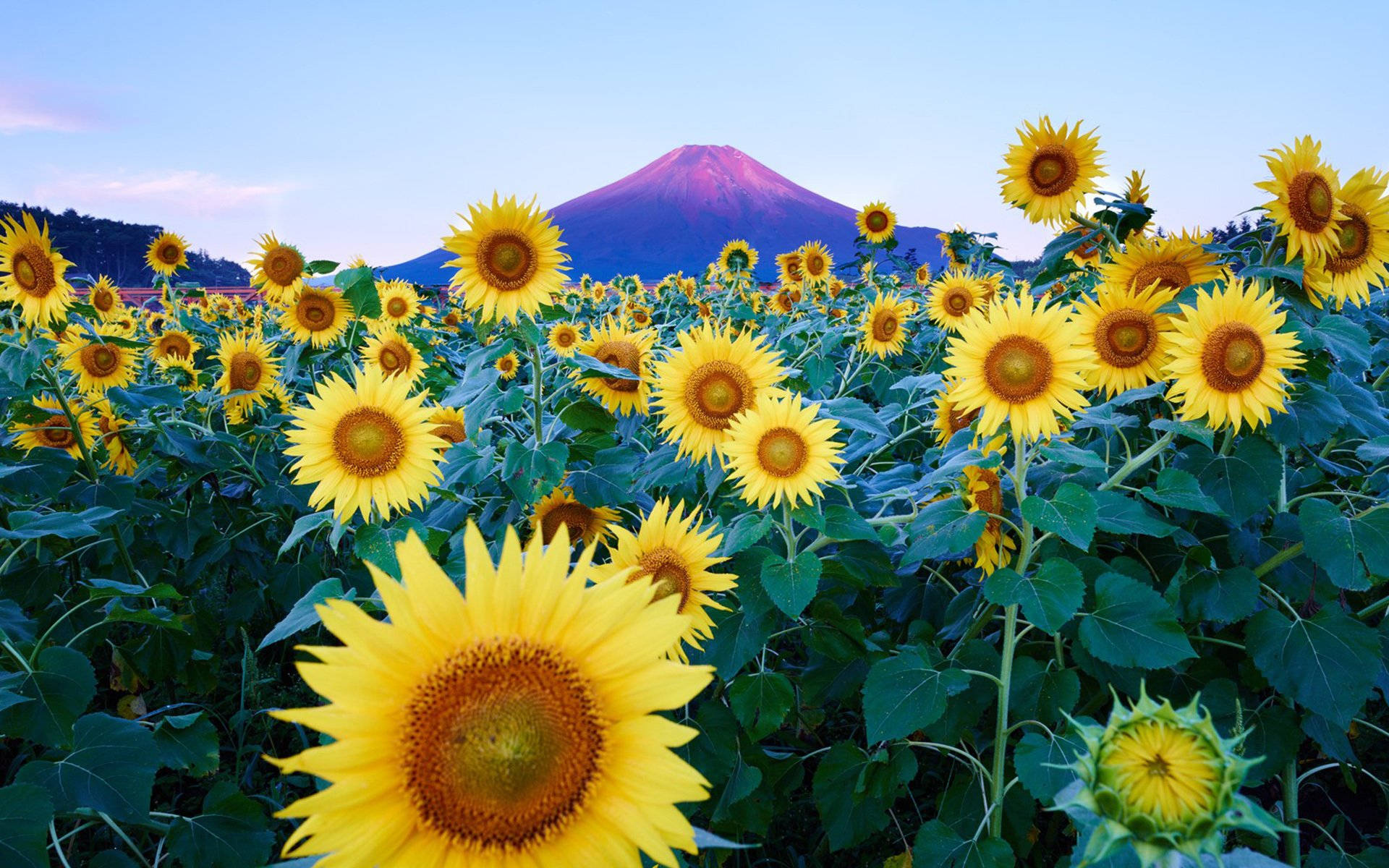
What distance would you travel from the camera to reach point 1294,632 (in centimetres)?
181

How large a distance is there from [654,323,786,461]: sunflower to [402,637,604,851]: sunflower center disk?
145 cm

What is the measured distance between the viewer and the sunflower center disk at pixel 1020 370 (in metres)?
1.97

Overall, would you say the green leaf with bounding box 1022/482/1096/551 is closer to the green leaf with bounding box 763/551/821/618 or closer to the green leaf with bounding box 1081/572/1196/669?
the green leaf with bounding box 1081/572/1196/669

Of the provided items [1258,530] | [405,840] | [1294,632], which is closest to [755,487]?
[405,840]

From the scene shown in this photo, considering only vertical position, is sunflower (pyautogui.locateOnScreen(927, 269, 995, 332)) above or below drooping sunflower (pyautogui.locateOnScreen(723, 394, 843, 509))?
above

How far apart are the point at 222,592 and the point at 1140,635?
4093mm

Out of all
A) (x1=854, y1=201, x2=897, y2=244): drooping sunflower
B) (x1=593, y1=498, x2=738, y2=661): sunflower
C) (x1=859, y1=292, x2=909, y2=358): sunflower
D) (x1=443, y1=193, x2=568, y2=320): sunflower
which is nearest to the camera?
(x1=593, y1=498, x2=738, y2=661): sunflower

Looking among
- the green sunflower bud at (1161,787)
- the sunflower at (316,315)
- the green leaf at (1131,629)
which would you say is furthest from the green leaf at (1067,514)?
the sunflower at (316,315)

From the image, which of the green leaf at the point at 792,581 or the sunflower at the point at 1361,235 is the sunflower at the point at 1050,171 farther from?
the green leaf at the point at 792,581

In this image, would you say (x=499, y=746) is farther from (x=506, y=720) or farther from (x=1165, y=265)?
(x=1165, y=265)

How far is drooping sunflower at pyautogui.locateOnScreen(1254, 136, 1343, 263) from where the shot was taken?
219cm

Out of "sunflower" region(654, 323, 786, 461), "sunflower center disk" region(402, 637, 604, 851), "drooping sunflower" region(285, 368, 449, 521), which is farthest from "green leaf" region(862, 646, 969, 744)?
"drooping sunflower" region(285, 368, 449, 521)

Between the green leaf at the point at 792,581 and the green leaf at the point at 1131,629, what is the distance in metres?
0.63

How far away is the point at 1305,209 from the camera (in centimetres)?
220
